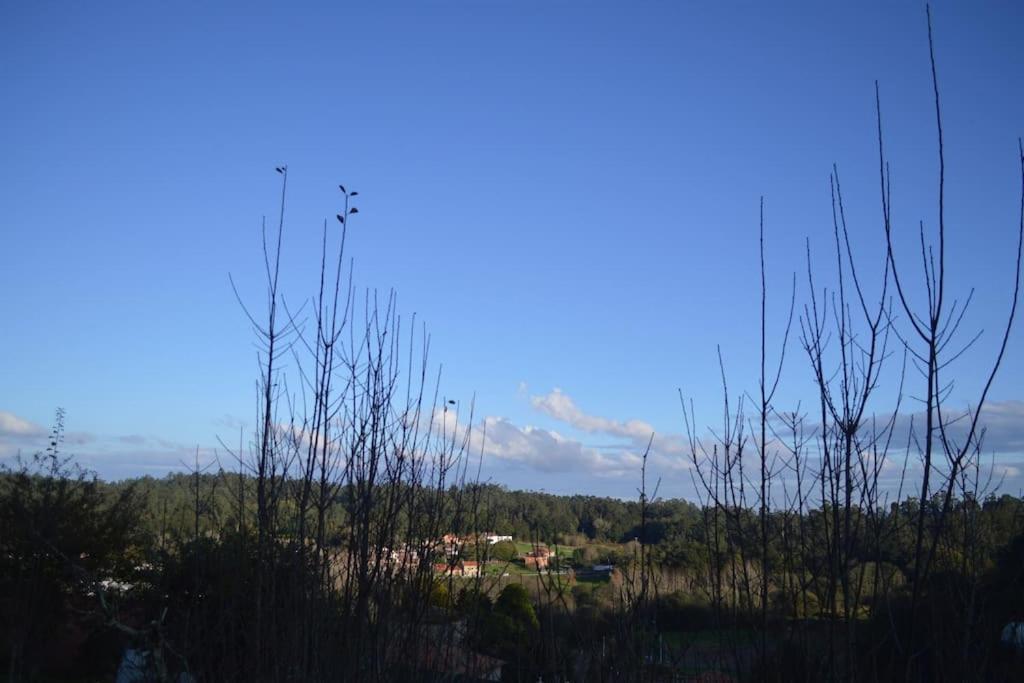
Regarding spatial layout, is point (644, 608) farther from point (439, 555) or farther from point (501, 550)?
point (501, 550)

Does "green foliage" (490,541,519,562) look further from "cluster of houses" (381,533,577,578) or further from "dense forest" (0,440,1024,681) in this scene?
"cluster of houses" (381,533,577,578)

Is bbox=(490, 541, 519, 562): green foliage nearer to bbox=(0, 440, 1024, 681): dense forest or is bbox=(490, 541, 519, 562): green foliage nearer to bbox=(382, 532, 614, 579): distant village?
bbox=(0, 440, 1024, 681): dense forest

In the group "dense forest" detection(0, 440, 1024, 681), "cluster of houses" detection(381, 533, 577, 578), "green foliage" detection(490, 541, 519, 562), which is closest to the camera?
"dense forest" detection(0, 440, 1024, 681)

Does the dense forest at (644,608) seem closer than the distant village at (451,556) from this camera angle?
Yes

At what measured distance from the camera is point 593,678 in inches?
150

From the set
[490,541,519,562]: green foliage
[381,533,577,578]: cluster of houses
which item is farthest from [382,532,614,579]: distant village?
[490,541,519,562]: green foliage

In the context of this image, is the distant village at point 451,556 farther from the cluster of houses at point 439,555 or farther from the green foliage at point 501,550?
the green foliage at point 501,550

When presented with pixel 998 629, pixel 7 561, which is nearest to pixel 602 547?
pixel 998 629

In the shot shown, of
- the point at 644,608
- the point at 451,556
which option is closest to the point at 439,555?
the point at 451,556

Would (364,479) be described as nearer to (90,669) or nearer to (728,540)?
(728,540)

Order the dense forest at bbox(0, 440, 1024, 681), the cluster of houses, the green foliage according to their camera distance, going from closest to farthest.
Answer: the dense forest at bbox(0, 440, 1024, 681), the cluster of houses, the green foliage

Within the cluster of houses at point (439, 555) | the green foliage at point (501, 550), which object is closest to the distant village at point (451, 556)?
the cluster of houses at point (439, 555)

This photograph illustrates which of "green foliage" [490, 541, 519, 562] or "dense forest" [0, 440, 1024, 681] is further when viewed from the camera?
"green foliage" [490, 541, 519, 562]

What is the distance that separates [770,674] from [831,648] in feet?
2.12
